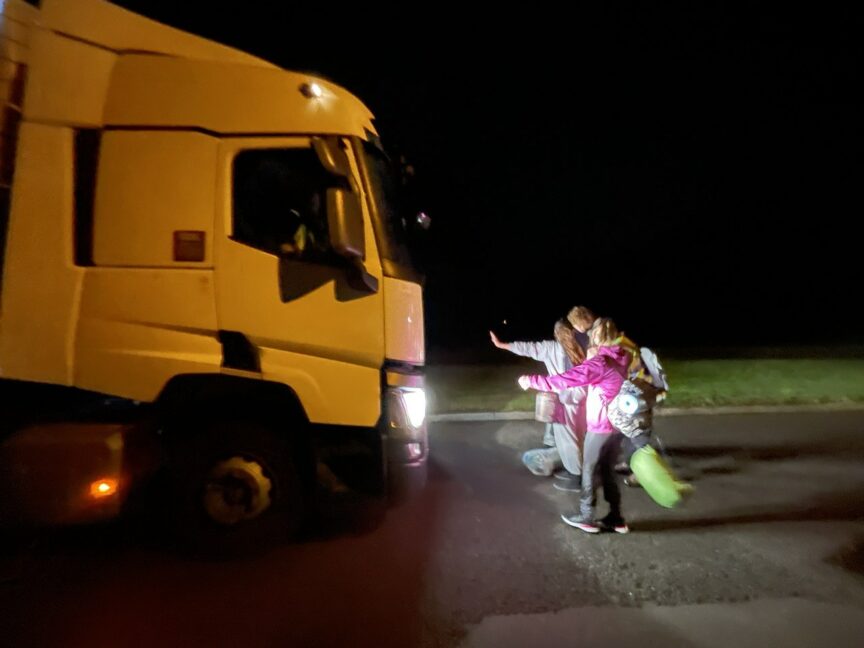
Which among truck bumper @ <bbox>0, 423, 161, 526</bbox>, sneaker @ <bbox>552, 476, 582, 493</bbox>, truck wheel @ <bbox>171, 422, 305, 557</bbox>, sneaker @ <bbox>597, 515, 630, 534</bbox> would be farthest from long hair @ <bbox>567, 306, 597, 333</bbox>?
truck bumper @ <bbox>0, 423, 161, 526</bbox>

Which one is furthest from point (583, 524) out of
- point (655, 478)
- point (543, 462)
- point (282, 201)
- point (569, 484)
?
point (282, 201)

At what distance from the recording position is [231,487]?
16.6ft

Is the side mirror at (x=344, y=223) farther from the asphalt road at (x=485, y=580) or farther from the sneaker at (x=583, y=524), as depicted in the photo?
the sneaker at (x=583, y=524)

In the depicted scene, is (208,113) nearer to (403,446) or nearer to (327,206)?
(327,206)

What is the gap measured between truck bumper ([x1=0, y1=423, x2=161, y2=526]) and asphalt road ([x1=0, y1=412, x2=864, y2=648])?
489mm

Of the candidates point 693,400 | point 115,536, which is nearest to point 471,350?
point 693,400

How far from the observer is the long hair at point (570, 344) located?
630 centimetres

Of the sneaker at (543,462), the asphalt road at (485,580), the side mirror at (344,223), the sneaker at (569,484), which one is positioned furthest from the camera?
the sneaker at (543,462)

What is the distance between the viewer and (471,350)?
1984cm

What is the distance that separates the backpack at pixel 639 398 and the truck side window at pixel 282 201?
242cm

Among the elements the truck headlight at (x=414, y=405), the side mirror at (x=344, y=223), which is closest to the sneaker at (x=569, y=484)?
the truck headlight at (x=414, y=405)

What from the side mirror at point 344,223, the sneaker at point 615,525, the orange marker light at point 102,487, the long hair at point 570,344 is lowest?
the sneaker at point 615,525

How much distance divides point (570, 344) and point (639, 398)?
813 mm

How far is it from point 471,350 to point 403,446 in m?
14.9
